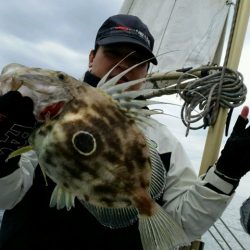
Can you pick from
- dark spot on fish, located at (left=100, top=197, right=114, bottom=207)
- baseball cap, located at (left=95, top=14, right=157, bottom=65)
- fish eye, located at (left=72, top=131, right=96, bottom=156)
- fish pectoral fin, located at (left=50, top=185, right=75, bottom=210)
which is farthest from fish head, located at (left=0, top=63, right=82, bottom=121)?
baseball cap, located at (left=95, top=14, right=157, bottom=65)

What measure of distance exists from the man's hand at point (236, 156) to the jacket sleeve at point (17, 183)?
4.30 feet

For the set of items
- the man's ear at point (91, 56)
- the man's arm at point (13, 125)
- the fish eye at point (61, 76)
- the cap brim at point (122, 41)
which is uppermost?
the cap brim at point (122, 41)

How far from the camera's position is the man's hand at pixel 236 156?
3143 millimetres

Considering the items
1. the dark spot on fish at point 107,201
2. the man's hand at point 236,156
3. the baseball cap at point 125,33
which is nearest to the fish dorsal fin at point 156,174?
the dark spot on fish at point 107,201

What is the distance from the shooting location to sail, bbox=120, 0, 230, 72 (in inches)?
275

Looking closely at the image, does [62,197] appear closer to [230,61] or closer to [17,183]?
[17,183]

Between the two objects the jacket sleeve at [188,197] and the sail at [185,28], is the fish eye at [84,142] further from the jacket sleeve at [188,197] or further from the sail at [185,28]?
the sail at [185,28]

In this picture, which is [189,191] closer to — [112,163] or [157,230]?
[157,230]

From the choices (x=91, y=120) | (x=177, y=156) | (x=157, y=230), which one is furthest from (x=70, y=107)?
(x=177, y=156)

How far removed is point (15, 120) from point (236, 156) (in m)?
1.51

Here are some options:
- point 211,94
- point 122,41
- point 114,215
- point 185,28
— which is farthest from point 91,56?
point 185,28

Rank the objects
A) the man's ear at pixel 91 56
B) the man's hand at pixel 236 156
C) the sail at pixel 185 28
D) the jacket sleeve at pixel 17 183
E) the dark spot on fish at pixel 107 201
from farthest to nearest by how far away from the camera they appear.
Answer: the sail at pixel 185 28
the man's ear at pixel 91 56
the man's hand at pixel 236 156
the jacket sleeve at pixel 17 183
the dark spot on fish at pixel 107 201

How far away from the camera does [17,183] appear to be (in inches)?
119

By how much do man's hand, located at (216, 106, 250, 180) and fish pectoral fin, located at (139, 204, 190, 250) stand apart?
0.91 m
